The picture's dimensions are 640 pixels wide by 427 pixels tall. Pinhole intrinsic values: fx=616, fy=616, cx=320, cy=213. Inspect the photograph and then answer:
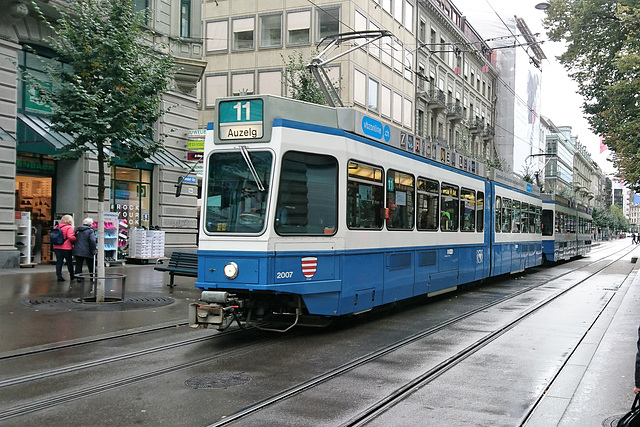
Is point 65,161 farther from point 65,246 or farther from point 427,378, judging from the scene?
point 427,378

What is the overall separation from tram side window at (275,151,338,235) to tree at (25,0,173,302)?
4.87m

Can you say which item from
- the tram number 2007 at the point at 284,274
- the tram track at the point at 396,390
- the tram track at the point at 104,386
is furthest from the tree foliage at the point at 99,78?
the tram track at the point at 396,390

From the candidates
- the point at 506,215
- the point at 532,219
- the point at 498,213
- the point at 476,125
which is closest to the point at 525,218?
the point at 532,219

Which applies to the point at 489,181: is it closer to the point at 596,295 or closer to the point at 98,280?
the point at 596,295

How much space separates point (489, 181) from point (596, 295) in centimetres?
398

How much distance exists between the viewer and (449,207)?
528 inches

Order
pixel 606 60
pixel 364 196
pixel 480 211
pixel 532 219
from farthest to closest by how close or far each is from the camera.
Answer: pixel 606 60 → pixel 532 219 → pixel 480 211 → pixel 364 196

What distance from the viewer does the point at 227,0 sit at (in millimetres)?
36781

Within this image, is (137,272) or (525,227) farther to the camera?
(525,227)

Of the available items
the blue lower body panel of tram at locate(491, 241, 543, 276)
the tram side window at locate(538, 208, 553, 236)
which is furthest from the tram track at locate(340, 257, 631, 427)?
the tram side window at locate(538, 208, 553, 236)

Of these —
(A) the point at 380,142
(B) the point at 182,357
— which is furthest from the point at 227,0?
(B) the point at 182,357

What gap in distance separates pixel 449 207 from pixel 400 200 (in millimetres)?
2886

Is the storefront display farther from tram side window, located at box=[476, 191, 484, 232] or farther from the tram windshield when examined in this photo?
tram side window, located at box=[476, 191, 484, 232]

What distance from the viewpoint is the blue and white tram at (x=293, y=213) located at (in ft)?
26.7
